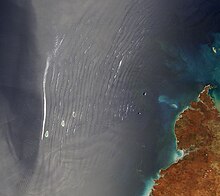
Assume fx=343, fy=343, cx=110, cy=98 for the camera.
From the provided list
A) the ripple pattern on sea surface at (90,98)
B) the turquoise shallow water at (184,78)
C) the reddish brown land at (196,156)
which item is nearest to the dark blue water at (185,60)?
the turquoise shallow water at (184,78)

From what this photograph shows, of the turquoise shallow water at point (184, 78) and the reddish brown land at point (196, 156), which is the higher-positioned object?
the turquoise shallow water at point (184, 78)

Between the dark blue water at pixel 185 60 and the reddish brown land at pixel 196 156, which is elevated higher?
the dark blue water at pixel 185 60

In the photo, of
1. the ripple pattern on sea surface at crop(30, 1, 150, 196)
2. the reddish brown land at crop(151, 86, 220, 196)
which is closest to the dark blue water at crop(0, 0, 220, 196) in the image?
the ripple pattern on sea surface at crop(30, 1, 150, 196)

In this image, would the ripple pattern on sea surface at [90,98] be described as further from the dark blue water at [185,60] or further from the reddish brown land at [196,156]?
the reddish brown land at [196,156]

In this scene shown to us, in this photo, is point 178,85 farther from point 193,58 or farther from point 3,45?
point 3,45

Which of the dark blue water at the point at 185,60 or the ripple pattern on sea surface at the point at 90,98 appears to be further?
the dark blue water at the point at 185,60

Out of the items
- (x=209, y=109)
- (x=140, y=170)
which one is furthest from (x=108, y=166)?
(x=209, y=109)

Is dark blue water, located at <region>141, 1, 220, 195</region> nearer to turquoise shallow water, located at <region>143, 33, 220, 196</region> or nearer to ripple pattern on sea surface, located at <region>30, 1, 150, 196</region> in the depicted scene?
turquoise shallow water, located at <region>143, 33, 220, 196</region>

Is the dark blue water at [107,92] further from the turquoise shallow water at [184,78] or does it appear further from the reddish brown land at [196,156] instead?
the reddish brown land at [196,156]
